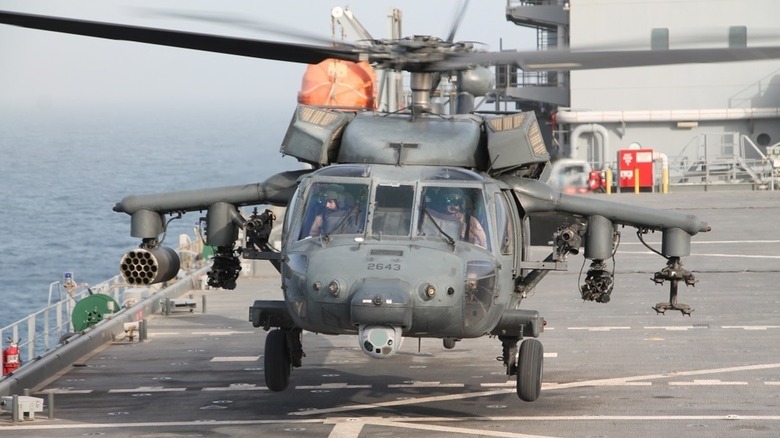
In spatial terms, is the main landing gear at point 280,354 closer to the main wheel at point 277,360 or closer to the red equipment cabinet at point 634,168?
the main wheel at point 277,360

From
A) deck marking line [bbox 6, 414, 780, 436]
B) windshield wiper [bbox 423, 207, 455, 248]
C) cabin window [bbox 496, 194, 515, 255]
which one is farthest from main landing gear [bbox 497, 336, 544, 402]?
windshield wiper [bbox 423, 207, 455, 248]

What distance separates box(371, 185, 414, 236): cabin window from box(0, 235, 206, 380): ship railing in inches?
258

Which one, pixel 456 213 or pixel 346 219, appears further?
pixel 456 213

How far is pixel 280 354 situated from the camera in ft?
57.7

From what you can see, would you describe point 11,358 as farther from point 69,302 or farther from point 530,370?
point 530,370

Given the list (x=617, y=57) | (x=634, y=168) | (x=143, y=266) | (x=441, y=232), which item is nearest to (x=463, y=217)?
(x=441, y=232)

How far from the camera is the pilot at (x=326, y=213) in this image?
15.7 m

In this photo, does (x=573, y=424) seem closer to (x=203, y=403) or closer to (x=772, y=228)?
(x=203, y=403)

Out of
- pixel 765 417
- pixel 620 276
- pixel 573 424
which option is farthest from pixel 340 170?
pixel 620 276

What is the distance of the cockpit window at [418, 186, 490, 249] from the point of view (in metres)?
15.5

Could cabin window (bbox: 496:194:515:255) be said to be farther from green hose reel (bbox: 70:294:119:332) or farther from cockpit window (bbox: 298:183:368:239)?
green hose reel (bbox: 70:294:119:332)

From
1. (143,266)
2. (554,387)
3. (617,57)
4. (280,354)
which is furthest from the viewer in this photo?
(554,387)

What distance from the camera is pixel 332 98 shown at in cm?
4831

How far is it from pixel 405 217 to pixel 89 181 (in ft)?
304
